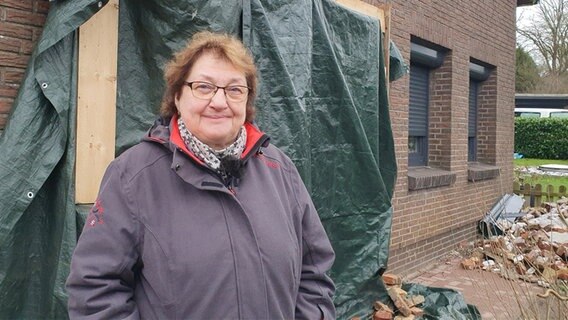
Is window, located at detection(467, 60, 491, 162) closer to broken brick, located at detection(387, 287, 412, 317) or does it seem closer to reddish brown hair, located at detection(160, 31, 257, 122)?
broken brick, located at detection(387, 287, 412, 317)

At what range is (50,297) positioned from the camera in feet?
10.00

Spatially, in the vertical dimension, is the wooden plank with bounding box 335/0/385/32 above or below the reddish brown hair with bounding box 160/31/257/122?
above

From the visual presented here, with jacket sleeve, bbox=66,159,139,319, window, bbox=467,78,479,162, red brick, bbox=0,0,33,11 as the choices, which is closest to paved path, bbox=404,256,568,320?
window, bbox=467,78,479,162

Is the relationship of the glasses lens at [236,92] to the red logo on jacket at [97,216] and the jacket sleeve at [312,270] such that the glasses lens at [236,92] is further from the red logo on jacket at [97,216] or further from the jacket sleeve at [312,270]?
the red logo on jacket at [97,216]

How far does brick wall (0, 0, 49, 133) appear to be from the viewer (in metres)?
3.03

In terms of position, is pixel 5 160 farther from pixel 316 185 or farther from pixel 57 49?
pixel 316 185

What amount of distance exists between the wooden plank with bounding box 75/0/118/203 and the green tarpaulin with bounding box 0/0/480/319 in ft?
0.21

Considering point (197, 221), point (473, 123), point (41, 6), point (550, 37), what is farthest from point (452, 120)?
point (550, 37)

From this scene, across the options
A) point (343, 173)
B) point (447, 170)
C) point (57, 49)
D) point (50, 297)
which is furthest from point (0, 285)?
point (447, 170)

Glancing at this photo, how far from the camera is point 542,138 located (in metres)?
27.5

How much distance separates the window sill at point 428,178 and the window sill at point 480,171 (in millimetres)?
864

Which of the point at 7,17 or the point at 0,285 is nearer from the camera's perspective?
the point at 0,285

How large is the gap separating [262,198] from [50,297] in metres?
1.69

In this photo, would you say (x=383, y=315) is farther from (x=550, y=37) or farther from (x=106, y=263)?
(x=550, y=37)
